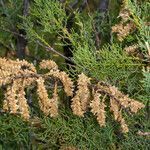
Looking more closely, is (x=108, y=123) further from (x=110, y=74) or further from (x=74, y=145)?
(x=110, y=74)

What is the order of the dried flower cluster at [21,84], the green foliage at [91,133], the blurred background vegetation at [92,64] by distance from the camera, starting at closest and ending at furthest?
the dried flower cluster at [21,84], the blurred background vegetation at [92,64], the green foliage at [91,133]

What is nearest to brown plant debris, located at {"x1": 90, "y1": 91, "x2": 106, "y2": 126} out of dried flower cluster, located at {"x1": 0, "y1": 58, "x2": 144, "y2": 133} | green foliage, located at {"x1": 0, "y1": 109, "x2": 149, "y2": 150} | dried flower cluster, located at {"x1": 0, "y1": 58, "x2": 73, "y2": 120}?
dried flower cluster, located at {"x1": 0, "y1": 58, "x2": 144, "y2": 133}

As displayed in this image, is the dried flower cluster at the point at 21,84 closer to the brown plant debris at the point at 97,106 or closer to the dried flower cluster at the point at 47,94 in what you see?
the dried flower cluster at the point at 47,94

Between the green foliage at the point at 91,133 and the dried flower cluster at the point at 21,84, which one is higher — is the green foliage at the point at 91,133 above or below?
below

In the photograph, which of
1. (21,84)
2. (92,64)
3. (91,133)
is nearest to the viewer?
(21,84)

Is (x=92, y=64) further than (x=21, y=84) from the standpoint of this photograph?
Yes

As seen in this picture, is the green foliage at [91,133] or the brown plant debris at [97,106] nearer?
the brown plant debris at [97,106]

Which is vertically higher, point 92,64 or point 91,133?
point 92,64

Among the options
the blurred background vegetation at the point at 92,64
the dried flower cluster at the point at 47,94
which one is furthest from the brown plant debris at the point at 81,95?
the blurred background vegetation at the point at 92,64

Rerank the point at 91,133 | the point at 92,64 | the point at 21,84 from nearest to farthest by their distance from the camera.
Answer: the point at 21,84 < the point at 92,64 < the point at 91,133

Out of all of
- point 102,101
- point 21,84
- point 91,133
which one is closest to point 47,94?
point 21,84

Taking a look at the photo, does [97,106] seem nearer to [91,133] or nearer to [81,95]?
[81,95]

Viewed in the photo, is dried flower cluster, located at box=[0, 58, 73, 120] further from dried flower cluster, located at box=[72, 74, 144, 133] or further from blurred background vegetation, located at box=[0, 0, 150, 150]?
blurred background vegetation, located at box=[0, 0, 150, 150]

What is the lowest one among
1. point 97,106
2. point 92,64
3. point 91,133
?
point 91,133
